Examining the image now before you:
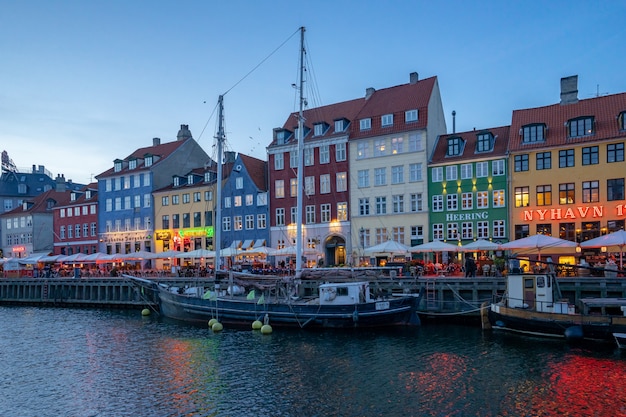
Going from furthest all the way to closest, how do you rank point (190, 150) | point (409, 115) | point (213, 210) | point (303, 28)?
point (190, 150)
point (213, 210)
point (409, 115)
point (303, 28)

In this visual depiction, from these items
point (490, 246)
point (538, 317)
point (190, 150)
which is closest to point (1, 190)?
point (190, 150)

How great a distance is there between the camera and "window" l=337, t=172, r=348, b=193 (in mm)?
55062

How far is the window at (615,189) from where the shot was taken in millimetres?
42062

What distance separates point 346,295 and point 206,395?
13710mm

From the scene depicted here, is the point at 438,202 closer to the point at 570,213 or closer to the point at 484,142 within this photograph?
the point at 484,142

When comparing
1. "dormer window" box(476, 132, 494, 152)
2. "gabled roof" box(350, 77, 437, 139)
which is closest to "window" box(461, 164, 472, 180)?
"dormer window" box(476, 132, 494, 152)

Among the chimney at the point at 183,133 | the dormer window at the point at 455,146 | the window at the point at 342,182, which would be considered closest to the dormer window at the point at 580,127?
the dormer window at the point at 455,146

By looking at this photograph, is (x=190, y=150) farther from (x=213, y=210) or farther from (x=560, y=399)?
(x=560, y=399)

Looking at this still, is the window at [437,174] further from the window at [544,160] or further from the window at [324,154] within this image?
the window at [324,154]

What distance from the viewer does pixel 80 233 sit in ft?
251

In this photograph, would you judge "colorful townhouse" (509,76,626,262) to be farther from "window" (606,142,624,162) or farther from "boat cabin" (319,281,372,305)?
"boat cabin" (319,281,372,305)

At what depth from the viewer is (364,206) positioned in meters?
53.8

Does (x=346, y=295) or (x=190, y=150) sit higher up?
(x=190, y=150)

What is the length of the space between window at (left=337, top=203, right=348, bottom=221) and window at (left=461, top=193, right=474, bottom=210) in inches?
454
